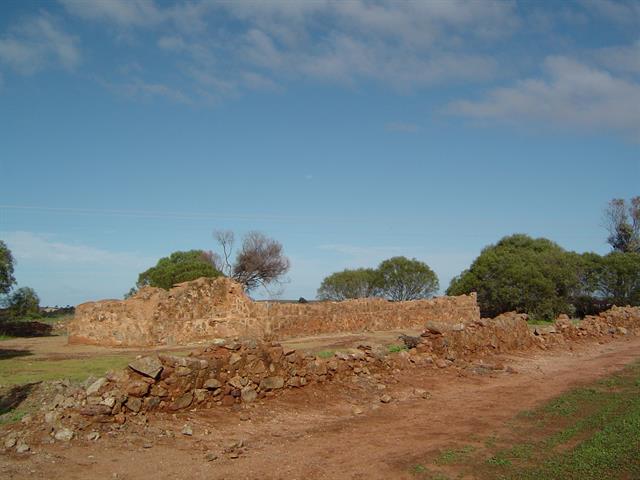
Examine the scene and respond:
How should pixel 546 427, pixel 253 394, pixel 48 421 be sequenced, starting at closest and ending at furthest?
pixel 48 421
pixel 546 427
pixel 253 394

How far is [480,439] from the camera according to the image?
688 cm

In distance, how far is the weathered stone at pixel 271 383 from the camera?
906 cm

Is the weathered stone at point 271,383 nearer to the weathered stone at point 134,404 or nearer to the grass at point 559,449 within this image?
the weathered stone at point 134,404

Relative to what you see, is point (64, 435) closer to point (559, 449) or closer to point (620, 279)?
point (559, 449)

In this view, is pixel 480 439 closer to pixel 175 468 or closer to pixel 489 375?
pixel 175 468

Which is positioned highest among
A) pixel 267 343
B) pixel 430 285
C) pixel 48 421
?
pixel 430 285

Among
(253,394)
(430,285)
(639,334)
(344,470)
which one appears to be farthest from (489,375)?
(430,285)

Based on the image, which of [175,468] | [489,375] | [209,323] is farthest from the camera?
[209,323]

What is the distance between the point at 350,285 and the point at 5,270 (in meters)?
31.7

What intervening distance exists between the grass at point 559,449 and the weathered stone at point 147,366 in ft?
12.3

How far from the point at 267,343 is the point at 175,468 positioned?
3949 millimetres

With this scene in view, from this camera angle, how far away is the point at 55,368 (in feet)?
44.5

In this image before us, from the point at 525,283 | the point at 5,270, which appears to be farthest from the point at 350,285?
the point at 5,270

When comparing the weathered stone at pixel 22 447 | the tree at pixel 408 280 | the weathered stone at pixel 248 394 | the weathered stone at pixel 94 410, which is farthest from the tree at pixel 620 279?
the weathered stone at pixel 22 447
